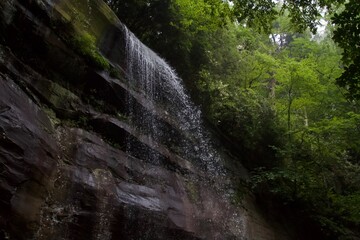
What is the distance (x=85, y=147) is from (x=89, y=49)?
251 centimetres

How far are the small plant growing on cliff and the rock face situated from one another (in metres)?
0.03

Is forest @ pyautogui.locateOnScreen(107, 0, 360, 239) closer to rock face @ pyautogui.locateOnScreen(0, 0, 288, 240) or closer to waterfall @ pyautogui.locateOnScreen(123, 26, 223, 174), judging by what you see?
waterfall @ pyautogui.locateOnScreen(123, 26, 223, 174)

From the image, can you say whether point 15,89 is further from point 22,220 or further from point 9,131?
point 22,220

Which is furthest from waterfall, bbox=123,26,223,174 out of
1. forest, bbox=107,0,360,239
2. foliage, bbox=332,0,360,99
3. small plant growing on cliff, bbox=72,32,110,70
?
foliage, bbox=332,0,360,99

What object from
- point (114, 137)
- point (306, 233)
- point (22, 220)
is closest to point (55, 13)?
point (114, 137)

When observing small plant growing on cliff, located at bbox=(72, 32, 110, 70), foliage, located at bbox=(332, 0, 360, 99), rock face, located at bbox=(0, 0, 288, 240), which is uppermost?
foliage, located at bbox=(332, 0, 360, 99)

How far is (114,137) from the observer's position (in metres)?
8.09

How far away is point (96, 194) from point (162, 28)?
7626mm

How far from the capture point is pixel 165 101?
10305 millimetres

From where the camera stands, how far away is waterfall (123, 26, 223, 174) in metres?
9.51

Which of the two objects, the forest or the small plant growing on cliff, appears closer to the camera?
the small plant growing on cliff

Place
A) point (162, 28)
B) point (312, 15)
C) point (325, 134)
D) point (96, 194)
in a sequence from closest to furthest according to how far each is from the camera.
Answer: point (96, 194) < point (312, 15) < point (162, 28) < point (325, 134)

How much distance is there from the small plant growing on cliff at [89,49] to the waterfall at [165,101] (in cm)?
106

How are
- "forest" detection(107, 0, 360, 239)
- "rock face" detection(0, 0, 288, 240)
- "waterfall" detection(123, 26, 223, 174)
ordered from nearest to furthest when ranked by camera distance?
"rock face" detection(0, 0, 288, 240) < "waterfall" detection(123, 26, 223, 174) < "forest" detection(107, 0, 360, 239)
